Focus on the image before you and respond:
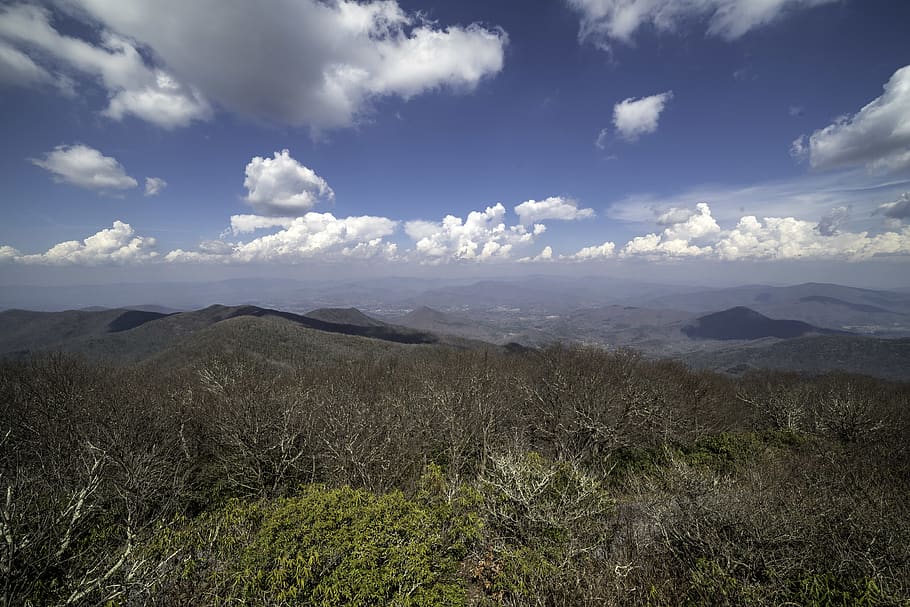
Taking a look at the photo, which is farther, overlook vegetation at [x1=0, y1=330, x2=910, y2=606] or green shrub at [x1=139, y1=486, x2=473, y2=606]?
overlook vegetation at [x1=0, y1=330, x2=910, y2=606]

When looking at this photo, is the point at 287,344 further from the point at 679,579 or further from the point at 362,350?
the point at 679,579

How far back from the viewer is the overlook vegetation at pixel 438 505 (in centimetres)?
780

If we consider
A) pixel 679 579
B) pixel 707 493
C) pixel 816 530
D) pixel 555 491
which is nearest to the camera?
pixel 679 579

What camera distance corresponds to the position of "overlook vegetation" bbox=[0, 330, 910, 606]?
780 cm

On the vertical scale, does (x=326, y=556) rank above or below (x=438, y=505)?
above

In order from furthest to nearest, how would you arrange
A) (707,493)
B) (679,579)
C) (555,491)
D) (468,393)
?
(468,393)
(555,491)
(707,493)
(679,579)

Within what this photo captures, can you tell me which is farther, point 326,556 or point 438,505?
point 438,505

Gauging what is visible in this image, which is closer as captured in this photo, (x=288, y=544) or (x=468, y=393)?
(x=288, y=544)

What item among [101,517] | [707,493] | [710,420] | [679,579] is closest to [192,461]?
[101,517]

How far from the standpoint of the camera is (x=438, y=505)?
11.4 metres

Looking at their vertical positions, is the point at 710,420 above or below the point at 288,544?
below

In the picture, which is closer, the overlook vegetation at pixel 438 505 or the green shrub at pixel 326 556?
the green shrub at pixel 326 556

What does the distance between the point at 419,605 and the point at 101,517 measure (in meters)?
14.5

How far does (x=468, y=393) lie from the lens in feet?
109
